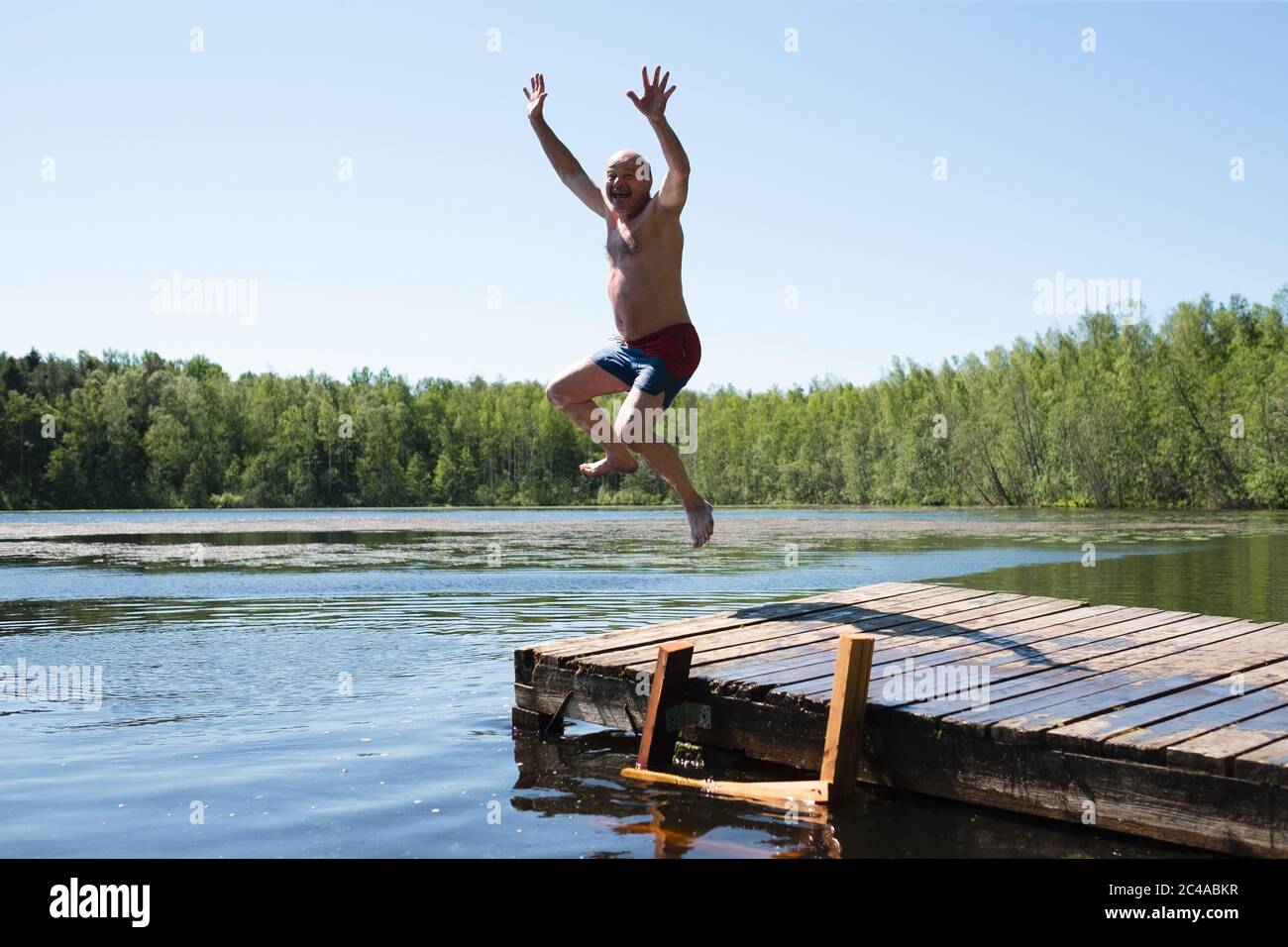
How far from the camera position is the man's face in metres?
7.70

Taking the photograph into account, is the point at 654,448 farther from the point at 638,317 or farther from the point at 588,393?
the point at 638,317

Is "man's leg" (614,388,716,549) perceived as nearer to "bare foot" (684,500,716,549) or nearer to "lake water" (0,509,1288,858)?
"bare foot" (684,500,716,549)

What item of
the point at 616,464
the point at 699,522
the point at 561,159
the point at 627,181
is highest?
the point at 561,159

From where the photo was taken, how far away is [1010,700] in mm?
6141

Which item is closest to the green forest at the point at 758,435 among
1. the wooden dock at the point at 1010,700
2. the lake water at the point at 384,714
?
the lake water at the point at 384,714

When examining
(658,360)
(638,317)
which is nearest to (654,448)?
(658,360)

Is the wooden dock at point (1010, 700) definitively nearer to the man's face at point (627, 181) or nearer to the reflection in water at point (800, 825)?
the reflection in water at point (800, 825)

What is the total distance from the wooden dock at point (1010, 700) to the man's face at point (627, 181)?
2958 millimetres

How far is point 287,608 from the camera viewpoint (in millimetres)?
15438

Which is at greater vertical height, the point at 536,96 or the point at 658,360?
the point at 536,96

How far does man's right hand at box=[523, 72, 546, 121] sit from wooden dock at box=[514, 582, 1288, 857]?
3.74m

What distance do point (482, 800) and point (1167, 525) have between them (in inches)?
1718

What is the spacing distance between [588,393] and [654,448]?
63 cm
